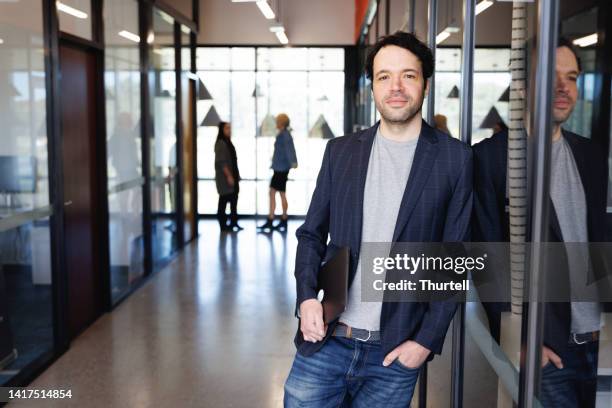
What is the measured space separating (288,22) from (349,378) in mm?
10190

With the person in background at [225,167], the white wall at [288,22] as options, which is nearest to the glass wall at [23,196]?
the person in background at [225,167]

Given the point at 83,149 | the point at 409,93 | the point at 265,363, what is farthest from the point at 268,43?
the point at 409,93

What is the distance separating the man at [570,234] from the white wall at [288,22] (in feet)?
34.5

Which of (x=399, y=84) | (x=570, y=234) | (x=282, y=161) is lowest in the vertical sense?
(x=282, y=161)

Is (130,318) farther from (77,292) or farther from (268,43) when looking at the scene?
(268,43)

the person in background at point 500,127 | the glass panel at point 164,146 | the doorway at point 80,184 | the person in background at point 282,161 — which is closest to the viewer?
the person in background at point 500,127

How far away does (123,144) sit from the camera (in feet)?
21.2

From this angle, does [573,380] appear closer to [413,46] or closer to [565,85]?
[565,85]

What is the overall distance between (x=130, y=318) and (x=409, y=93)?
4400mm

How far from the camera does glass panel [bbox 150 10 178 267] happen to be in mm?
7634

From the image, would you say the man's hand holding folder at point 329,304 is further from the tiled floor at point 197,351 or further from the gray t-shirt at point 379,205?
the tiled floor at point 197,351

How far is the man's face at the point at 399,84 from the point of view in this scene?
6.61 feet

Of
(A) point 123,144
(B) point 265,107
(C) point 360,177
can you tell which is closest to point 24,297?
(A) point 123,144

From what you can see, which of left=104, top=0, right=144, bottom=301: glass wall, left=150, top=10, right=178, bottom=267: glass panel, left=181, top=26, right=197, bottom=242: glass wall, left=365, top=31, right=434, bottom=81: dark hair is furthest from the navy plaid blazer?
left=181, top=26, right=197, bottom=242: glass wall
